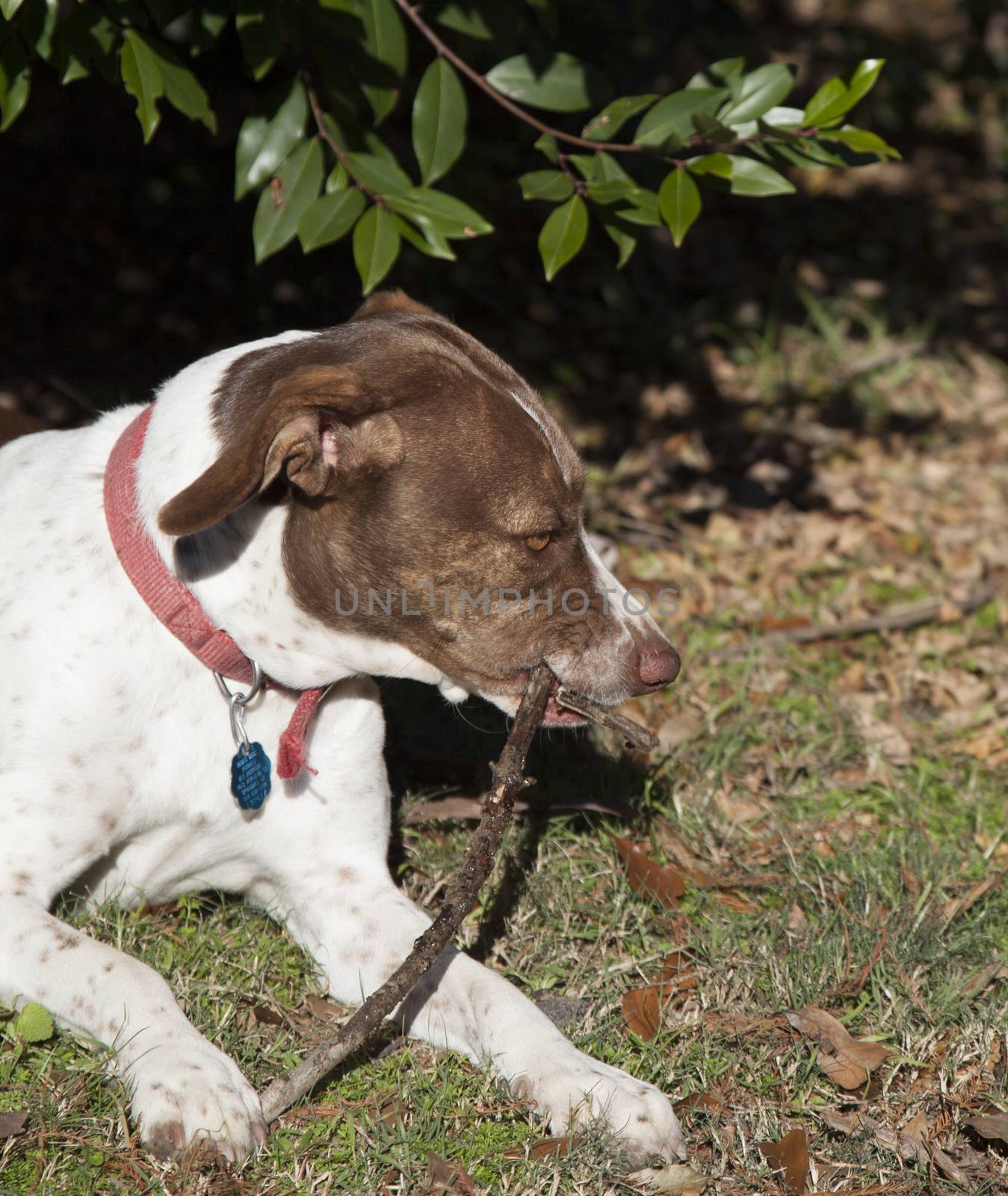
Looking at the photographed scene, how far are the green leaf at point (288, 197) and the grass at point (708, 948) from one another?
1424mm

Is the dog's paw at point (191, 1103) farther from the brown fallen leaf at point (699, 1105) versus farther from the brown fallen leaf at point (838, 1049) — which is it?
the brown fallen leaf at point (838, 1049)

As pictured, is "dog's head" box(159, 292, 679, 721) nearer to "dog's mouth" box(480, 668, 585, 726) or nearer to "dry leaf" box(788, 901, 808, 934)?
"dog's mouth" box(480, 668, 585, 726)

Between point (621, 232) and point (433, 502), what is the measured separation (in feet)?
4.02

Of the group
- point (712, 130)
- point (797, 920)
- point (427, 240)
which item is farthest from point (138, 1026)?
point (712, 130)

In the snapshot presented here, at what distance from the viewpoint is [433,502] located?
2893 millimetres

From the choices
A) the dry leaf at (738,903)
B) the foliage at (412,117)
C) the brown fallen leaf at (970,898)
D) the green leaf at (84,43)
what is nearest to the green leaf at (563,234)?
the foliage at (412,117)

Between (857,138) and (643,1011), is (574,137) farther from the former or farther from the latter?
(643,1011)

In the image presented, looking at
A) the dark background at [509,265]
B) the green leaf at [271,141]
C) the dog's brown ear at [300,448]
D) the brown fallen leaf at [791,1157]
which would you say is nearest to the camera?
the dog's brown ear at [300,448]

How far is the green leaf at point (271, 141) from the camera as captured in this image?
3.79 meters

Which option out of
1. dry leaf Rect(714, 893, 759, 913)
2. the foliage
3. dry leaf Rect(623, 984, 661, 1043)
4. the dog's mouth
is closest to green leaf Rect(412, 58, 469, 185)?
the foliage

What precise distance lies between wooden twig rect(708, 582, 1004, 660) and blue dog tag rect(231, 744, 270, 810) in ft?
6.23

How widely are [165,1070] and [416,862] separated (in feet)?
3.57

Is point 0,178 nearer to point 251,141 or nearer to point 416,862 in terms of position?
point 251,141

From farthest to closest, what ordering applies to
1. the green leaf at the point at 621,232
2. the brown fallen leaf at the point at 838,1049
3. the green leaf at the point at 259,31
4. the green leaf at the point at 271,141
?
the green leaf at the point at 271,141 < the green leaf at the point at 621,232 < the green leaf at the point at 259,31 < the brown fallen leaf at the point at 838,1049
